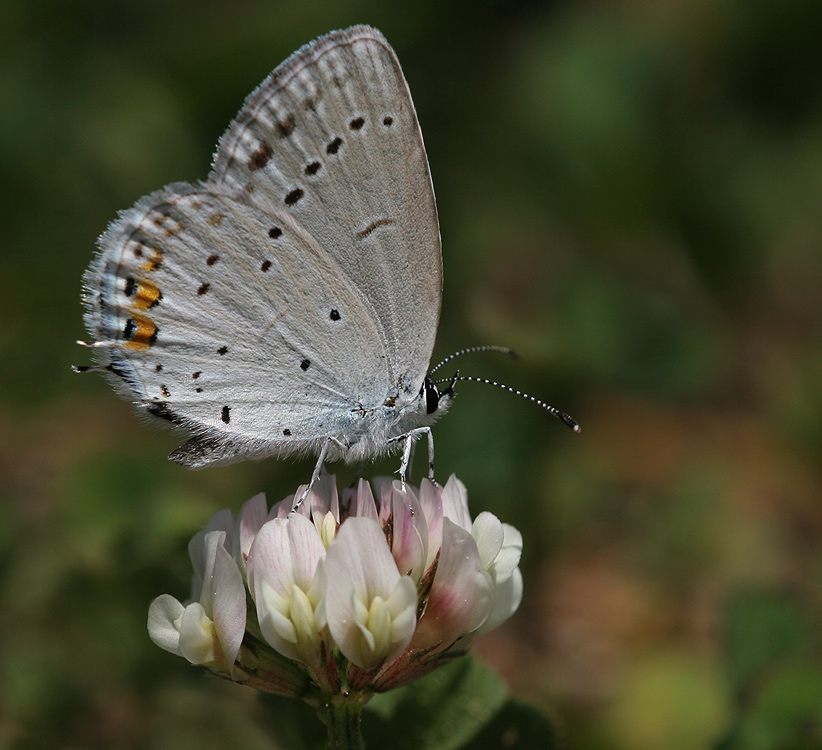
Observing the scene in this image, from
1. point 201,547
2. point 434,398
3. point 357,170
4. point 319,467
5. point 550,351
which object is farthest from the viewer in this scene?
point 550,351

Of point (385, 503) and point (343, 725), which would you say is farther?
point (385, 503)

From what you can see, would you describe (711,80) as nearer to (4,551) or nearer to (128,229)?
(128,229)

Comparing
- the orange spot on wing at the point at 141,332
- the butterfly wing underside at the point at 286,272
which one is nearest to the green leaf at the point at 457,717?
the butterfly wing underside at the point at 286,272

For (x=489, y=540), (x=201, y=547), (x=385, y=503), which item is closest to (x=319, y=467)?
(x=385, y=503)

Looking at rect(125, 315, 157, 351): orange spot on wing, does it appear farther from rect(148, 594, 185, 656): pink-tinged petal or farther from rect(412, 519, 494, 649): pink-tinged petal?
rect(412, 519, 494, 649): pink-tinged petal

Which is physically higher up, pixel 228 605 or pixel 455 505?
pixel 455 505

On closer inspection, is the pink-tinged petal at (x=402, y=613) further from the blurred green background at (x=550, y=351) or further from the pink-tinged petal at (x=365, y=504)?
the blurred green background at (x=550, y=351)

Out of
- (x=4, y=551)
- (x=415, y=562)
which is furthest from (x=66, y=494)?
(x=415, y=562)

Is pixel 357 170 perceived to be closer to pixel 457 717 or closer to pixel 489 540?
pixel 489 540

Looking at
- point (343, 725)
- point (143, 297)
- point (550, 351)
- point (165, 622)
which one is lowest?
point (343, 725)
